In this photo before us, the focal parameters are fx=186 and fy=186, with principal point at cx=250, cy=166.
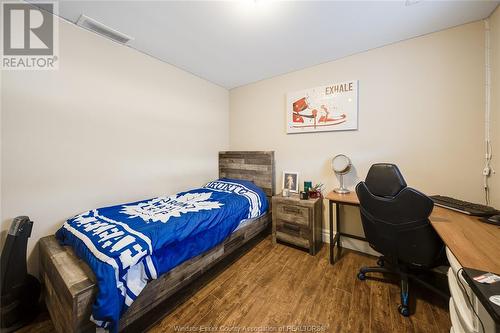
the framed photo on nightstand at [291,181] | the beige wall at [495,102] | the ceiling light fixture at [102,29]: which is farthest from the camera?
the framed photo on nightstand at [291,181]

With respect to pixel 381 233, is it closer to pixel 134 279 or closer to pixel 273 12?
pixel 134 279

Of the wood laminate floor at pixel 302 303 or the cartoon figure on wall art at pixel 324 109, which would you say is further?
the cartoon figure on wall art at pixel 324 109

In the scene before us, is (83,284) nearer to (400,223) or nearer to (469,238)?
(400,223)

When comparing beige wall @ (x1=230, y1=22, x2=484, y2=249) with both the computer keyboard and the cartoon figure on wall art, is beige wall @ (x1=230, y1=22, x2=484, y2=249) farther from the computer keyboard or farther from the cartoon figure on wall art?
the computer keyboard

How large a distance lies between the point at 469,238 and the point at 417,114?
144 cm

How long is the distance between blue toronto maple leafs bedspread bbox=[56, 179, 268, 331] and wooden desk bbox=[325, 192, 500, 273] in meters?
1.72

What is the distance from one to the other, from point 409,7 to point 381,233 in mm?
1956

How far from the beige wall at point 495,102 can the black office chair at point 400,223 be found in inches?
32.1

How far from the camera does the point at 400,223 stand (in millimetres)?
1430

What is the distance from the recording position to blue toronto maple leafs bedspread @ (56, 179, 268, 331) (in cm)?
113

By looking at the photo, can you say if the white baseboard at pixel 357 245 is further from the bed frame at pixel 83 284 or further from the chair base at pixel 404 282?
the bed frame at pixel 83 284

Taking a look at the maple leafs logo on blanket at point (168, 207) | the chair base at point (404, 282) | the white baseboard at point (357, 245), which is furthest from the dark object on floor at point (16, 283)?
the white baseboard at point (357, 245)

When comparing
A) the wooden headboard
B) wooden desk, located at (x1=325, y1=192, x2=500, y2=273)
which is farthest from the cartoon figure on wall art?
wooden desk, located at (x1=325, y1=192, x2=500, y2=273)

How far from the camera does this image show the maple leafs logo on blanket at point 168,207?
178 centimetres
